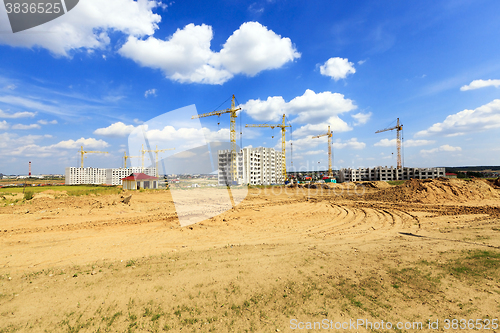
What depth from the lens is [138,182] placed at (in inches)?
1865

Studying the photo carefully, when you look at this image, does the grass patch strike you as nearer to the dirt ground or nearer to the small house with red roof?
the dirt ground

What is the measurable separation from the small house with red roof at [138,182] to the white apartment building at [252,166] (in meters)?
38.6

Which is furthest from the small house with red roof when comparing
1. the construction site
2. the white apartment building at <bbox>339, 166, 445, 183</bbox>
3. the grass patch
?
the white apartment building at <bbox>339, 166, 445, 183</bbox>

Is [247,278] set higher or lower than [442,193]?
lower

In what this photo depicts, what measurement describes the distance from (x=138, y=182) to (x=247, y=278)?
47.7 meters

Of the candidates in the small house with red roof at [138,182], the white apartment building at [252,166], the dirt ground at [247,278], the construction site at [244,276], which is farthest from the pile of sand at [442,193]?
the white apartment building at [252,166]

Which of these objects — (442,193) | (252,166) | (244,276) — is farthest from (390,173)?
(244,276)

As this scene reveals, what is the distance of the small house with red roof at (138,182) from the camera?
44.6 metres

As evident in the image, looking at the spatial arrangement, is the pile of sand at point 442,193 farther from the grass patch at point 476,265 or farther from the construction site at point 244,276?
the grass patch at point 476,265

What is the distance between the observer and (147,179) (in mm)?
49406

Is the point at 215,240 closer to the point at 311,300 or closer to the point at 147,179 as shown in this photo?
the point at 311,300

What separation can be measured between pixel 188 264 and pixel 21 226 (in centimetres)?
1373

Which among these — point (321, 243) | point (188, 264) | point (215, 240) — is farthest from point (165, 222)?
point (321, 243)

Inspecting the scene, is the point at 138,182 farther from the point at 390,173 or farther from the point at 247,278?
the point at 390,173
